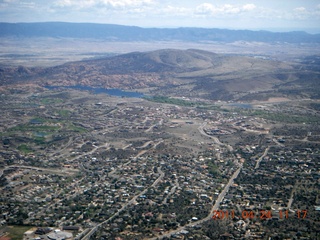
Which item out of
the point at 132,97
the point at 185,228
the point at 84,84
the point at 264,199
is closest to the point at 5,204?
the point at 185,228

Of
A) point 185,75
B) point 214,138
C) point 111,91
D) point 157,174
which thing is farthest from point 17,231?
point 185,75

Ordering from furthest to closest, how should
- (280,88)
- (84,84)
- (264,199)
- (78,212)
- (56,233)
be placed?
(84,84) → (280,88) → (264,199) → (78,212) → (56,233)

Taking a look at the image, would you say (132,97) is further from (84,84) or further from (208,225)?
(208,225)

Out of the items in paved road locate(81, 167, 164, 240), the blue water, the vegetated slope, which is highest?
the vegetated slope

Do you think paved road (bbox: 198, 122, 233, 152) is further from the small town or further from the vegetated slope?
the vegetated slope

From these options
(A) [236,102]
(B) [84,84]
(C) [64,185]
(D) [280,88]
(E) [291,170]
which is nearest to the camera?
(C) [64,185]

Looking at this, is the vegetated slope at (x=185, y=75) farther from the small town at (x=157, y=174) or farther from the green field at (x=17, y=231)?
the green field at (x=17, y=231)
